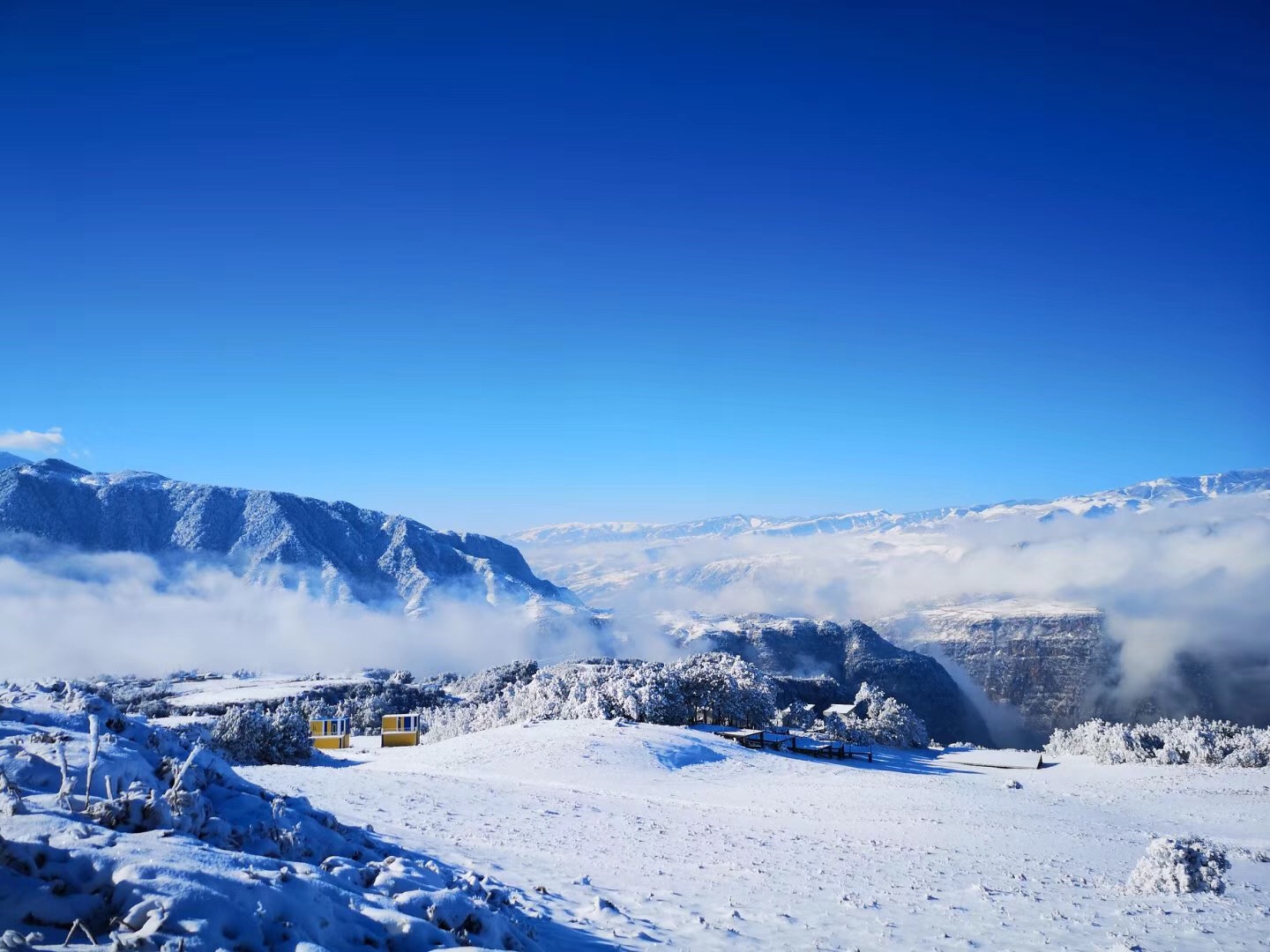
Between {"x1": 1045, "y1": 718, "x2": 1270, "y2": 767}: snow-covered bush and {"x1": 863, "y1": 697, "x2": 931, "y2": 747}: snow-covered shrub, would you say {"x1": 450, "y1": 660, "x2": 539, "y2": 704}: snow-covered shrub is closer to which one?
{"x1": 863, "y1": 697, "x2": 931, "y2": 747}: snow-covered shrub

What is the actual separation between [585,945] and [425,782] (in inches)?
728

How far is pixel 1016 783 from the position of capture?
45250mm

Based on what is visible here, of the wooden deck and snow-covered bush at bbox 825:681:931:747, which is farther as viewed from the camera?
snow-covered bush at bbox 825:681:931:747

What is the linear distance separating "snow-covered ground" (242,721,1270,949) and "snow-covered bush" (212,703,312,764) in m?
4.26

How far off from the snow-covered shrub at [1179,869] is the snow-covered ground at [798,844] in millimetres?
413

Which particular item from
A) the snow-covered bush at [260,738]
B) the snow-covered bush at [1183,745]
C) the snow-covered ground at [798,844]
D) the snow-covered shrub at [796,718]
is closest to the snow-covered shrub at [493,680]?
the snow-covered shrub at [796,718]

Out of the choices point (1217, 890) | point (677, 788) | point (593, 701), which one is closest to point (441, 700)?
point (593, 701)

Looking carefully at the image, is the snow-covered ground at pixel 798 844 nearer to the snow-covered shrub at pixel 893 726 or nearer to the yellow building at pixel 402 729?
the yellow building at pixel 402 729

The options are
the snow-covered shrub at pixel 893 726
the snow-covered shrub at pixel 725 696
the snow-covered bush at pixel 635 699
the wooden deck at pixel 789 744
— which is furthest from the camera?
the snow-covered shrub at pixel 893 726

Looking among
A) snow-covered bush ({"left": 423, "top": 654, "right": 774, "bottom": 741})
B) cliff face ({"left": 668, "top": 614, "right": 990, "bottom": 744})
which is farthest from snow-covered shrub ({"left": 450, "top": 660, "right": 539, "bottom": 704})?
cliff face ({"left": 668, "top": 614, "right": 990, "bottom": 744})

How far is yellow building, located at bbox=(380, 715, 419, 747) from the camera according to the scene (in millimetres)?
63281

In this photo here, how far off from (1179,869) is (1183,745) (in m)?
50.2

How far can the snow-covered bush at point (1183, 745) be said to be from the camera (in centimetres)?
5162

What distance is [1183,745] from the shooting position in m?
55.1
